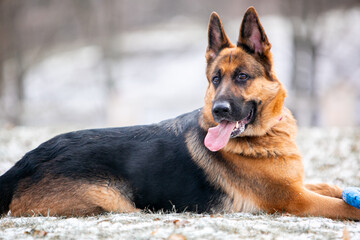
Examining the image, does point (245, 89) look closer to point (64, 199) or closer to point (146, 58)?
point (64, 199)

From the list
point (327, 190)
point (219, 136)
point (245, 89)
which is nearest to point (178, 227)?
point (219, 136)

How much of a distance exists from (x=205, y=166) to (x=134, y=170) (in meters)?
0.81

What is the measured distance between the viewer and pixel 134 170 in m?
4.07

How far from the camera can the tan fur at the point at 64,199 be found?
3.92 m

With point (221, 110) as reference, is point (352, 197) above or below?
below

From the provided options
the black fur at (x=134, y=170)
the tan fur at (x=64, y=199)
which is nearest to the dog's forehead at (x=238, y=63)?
the black fur at (x=134, y=170)

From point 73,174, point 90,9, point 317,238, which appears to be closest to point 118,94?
point 90,9

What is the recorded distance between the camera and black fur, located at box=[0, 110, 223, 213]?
4.01m

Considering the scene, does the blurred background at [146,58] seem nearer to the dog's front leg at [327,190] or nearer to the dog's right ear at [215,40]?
the dog's front leg at [327,190]

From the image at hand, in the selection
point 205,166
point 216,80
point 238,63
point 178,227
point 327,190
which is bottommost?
point 327,190

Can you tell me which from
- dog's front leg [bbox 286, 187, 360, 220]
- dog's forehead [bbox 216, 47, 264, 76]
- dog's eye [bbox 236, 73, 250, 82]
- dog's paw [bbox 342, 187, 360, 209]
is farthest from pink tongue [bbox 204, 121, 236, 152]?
dog's paw [bbox 342, 187, 360, 209]

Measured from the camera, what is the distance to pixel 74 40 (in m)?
26.8

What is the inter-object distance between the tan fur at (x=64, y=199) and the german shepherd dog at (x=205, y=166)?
1 centimetres

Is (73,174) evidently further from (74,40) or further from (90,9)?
(74,40)
